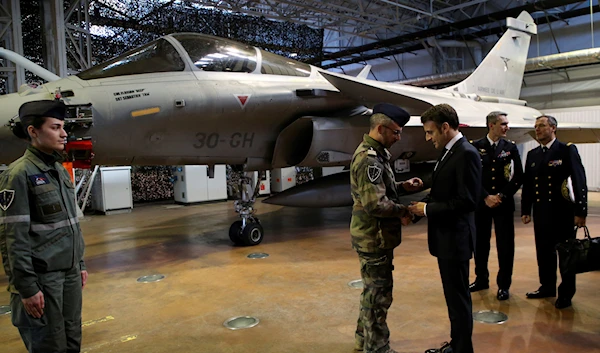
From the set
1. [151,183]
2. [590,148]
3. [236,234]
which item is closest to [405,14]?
[590,148]

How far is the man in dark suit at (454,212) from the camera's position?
261 centimetres

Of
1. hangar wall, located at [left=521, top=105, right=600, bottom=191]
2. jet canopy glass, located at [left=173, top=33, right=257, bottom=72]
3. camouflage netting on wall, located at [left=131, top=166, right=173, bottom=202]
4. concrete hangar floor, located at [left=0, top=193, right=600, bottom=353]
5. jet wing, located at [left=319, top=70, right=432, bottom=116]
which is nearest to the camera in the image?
concrete hangar floor, located at [left=0, top=193, right=600, bottom=353]

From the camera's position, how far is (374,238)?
2730 millimetres

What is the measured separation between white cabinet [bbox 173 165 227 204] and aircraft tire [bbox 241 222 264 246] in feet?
18.6

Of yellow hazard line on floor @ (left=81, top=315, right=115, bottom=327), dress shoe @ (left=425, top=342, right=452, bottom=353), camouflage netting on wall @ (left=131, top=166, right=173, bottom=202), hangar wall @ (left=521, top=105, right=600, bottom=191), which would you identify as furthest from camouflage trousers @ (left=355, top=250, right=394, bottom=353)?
hangar wall @ (left=521, top=105, right=600, bottom=191)

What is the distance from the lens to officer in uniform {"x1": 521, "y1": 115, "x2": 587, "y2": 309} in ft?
12.2

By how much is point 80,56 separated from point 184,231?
589 centimetres

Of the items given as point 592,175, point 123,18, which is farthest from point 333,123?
point 592,175

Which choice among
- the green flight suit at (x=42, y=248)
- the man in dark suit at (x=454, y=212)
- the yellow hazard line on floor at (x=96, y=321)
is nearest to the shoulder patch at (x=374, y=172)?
the man in dark suit at (x=454, y=212)

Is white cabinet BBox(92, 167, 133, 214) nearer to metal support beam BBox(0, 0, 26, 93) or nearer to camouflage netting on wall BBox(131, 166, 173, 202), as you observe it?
camouflage netting on wall BBox(131, 166, 173, 202)

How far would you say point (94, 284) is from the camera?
4.83 m

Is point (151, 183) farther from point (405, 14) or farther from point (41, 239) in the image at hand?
point (405, 14)

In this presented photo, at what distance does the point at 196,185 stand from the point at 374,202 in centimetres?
1028

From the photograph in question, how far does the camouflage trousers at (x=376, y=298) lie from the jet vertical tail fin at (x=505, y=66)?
366 inches
